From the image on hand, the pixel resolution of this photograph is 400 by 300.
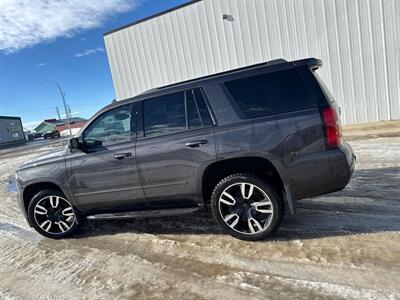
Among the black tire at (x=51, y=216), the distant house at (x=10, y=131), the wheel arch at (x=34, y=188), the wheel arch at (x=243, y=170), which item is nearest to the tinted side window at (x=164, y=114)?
the wheel arch at (x=243, y=170)

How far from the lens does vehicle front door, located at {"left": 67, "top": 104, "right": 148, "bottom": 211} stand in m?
4.11

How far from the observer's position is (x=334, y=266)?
2994 millimetres

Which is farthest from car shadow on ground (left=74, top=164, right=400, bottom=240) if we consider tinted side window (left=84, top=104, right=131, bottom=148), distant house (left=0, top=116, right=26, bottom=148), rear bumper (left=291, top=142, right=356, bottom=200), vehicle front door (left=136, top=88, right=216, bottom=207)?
distant house (left=0, top=116, right=26, bottom=148)

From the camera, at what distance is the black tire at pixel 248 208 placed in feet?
11.8

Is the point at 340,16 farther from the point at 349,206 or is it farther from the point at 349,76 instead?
the point at 349,206

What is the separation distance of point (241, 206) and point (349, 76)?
10208 mm

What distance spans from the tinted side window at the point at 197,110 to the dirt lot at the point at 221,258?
1474 mm

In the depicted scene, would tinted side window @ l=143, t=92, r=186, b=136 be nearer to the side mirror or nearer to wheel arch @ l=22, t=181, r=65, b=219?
the side mirror

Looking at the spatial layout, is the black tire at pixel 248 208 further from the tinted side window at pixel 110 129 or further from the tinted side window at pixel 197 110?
the tinted side window at pixel 110 129

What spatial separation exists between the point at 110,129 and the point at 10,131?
204 ft

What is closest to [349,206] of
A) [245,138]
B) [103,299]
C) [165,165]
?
[245,138]

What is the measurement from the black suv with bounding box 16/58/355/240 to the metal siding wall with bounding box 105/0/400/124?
9.36 metres

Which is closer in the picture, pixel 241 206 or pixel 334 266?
pixel 334 266

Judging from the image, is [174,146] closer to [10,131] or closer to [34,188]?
[34,188]
